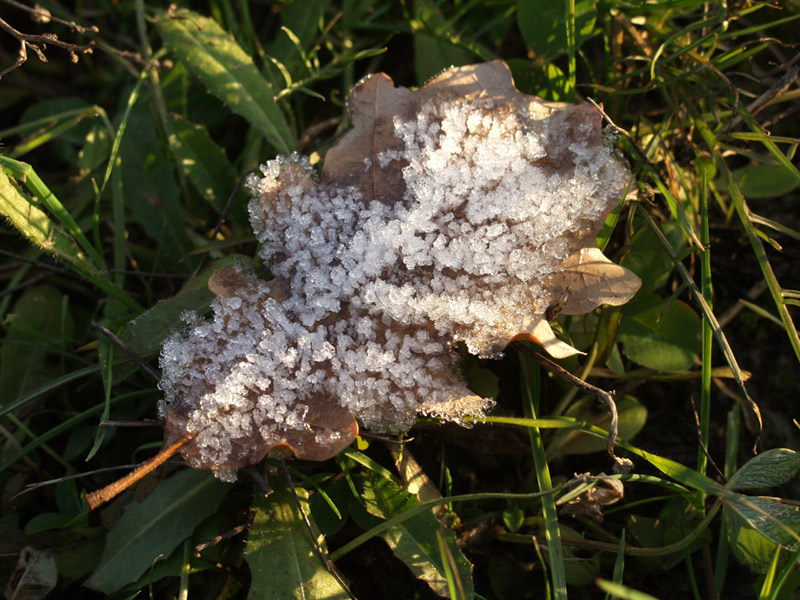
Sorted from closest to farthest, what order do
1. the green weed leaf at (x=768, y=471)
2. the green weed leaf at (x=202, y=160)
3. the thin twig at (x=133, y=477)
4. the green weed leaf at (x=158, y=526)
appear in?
the thin twig at (x=133, y=477), the green weed leaf at (x=768, y=471), the green weed leaf at (x=158, y=526), the green weed leaf at (x=202, y=160)

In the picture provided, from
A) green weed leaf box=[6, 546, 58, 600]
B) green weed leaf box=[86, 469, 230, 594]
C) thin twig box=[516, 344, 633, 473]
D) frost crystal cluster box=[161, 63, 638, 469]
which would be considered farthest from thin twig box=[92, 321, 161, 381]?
thin twig box=[516, 344, 633, 473]

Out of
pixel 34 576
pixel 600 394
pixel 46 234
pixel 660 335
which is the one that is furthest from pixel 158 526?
pixel 660 335

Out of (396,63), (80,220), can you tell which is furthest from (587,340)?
(80,220)

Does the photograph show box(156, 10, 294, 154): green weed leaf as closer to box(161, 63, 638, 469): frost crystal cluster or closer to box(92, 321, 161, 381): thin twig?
box(161, 63, 638, 469): frost crystal cluster

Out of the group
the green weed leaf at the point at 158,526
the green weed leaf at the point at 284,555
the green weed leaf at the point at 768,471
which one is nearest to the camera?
the green weed leaf at the point at 768,471

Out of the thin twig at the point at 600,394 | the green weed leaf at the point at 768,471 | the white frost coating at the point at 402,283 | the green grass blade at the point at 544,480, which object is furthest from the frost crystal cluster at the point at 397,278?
the green weed leaf at the point at 768,471

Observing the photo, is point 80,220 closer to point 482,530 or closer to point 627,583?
point 482,530

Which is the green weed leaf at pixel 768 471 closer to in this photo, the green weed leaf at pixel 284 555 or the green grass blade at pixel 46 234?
the green weed leaf at pixel 284 555
